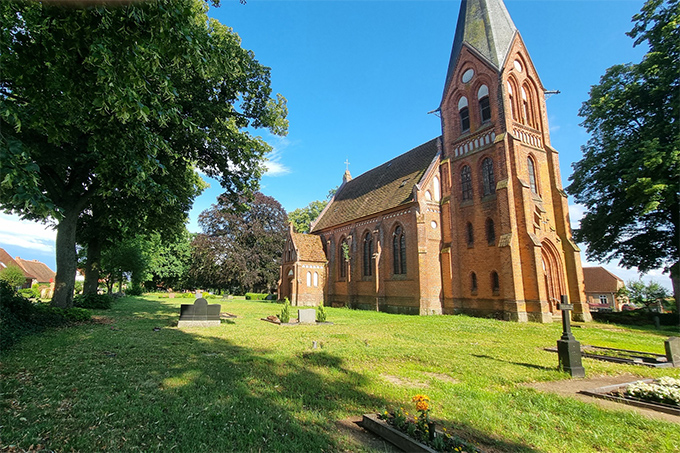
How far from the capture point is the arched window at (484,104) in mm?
23328

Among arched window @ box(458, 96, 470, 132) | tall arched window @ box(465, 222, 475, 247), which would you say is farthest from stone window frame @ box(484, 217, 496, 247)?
arched window @ box(458, 96, 470, 132)

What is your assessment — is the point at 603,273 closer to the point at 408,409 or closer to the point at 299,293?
the point at 299,293

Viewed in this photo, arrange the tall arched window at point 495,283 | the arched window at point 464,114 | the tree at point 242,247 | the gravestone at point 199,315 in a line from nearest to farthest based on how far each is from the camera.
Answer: the gravestone at point 199,315, the tall arched window at point 495,283, the arched window at point 464,114, the tree at point 242,247

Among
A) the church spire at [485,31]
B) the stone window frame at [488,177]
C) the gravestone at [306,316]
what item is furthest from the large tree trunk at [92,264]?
the church spire at [485,31]

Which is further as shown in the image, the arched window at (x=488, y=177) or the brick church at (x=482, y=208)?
the arched window at (x=488, y=177)

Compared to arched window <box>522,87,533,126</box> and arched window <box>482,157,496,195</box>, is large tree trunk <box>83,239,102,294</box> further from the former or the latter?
arched window <box>522,87,533,126</box>

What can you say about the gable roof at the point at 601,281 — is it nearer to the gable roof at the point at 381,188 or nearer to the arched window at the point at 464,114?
the gable roof at the point at 381,188

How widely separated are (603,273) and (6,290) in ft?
242

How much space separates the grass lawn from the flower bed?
24.8 inches

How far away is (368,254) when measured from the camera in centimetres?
3033

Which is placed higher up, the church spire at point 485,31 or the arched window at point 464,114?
the church spire at point 485,31

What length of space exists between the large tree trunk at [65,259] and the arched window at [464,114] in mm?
23825

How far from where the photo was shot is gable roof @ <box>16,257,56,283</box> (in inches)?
2162

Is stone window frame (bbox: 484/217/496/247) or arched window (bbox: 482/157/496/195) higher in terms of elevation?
arched window (bbox: 482/157/496/195)
